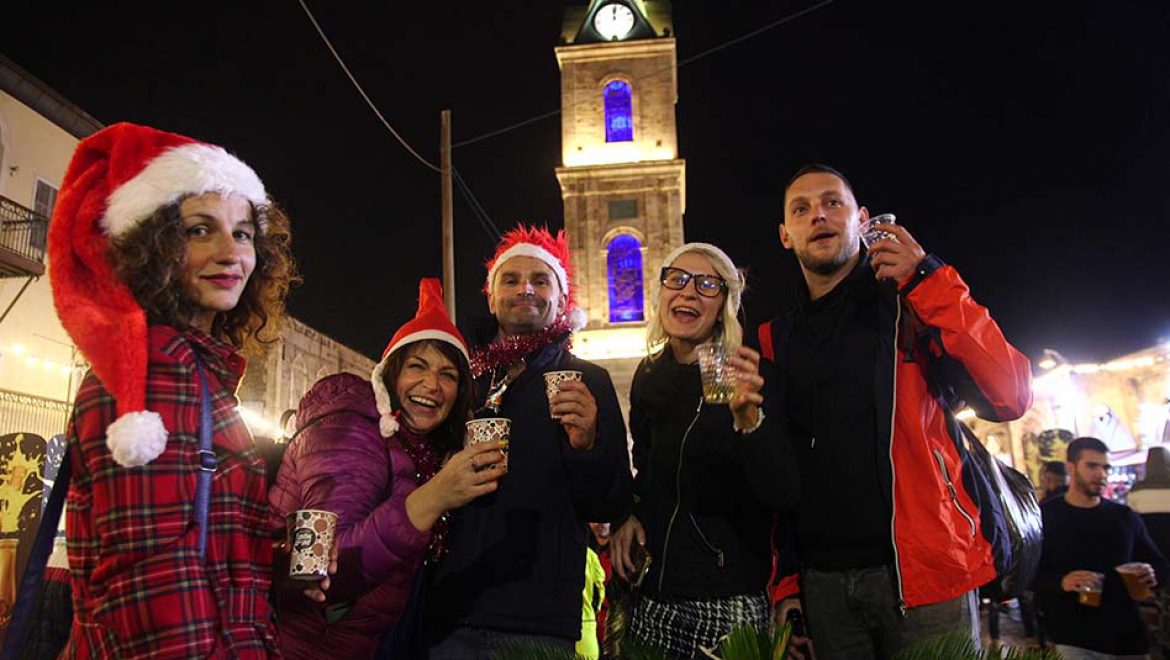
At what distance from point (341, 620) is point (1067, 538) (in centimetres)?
549

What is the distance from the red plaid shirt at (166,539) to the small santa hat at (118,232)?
60 mm

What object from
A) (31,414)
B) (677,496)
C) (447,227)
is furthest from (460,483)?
(31,414)

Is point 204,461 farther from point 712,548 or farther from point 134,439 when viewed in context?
point 712,548

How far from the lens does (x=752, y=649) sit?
4.27ft

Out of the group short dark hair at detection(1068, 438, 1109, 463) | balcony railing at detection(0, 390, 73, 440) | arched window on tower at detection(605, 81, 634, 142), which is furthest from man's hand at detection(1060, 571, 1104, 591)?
arched window on tower at detection(605, 81, 634, 142)

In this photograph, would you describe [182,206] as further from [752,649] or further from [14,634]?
[752,649]

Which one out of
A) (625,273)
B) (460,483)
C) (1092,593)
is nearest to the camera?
(460,483)

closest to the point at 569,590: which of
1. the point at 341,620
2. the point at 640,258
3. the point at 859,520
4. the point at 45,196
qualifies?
the point at 341,620

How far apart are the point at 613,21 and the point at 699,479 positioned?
29695mm

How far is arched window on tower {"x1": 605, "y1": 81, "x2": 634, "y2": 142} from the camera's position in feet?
95.2

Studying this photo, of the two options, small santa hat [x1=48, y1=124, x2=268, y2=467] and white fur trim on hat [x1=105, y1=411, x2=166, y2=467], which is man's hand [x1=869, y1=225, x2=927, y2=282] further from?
white fur trim on hat [x1=105, y1=411, x2=166, y2=467]

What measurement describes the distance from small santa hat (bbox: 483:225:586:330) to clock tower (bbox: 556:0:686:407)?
2137 cm

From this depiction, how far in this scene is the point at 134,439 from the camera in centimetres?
166

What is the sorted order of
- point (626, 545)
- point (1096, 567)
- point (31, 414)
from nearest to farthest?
1. point (626, 545)
2. point (1096, 567)
3. point (31, 414)
